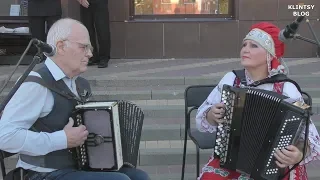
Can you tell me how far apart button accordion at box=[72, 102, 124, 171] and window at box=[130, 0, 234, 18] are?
526 centimetres

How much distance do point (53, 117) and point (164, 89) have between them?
340 cm

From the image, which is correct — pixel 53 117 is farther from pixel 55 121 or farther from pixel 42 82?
pixel 42 82

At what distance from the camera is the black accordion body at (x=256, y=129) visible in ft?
8.36

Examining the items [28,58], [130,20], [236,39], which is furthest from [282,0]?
[28,58]

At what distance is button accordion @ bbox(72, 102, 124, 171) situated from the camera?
101 inches

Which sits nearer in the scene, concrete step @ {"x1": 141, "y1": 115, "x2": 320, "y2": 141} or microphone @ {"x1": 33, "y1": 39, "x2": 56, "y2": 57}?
microphone @ {"x1": 33, "y1": 39, "x2": 56, "y2": 57}

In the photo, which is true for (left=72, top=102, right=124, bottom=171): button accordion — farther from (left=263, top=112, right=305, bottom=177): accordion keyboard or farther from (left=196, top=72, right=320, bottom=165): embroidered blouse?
(left=263, top=112, right=305, bottom=177): accordion keyboard

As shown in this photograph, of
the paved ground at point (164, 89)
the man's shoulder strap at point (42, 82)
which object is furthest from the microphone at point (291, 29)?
the paved ground at point (164, 89)

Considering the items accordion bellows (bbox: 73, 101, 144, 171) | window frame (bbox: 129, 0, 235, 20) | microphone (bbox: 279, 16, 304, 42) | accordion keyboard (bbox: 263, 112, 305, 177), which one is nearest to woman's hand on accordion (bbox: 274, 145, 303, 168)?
accordion keyboard (bbox: 263, 112, 305, 177)

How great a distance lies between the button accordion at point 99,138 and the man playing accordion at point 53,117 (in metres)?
0.04

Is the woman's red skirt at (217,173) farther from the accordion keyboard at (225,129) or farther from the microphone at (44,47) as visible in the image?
the microphone at (44,47)

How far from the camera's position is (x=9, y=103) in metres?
2.55

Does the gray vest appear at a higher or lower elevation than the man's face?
lower

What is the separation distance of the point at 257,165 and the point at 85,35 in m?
1.16
